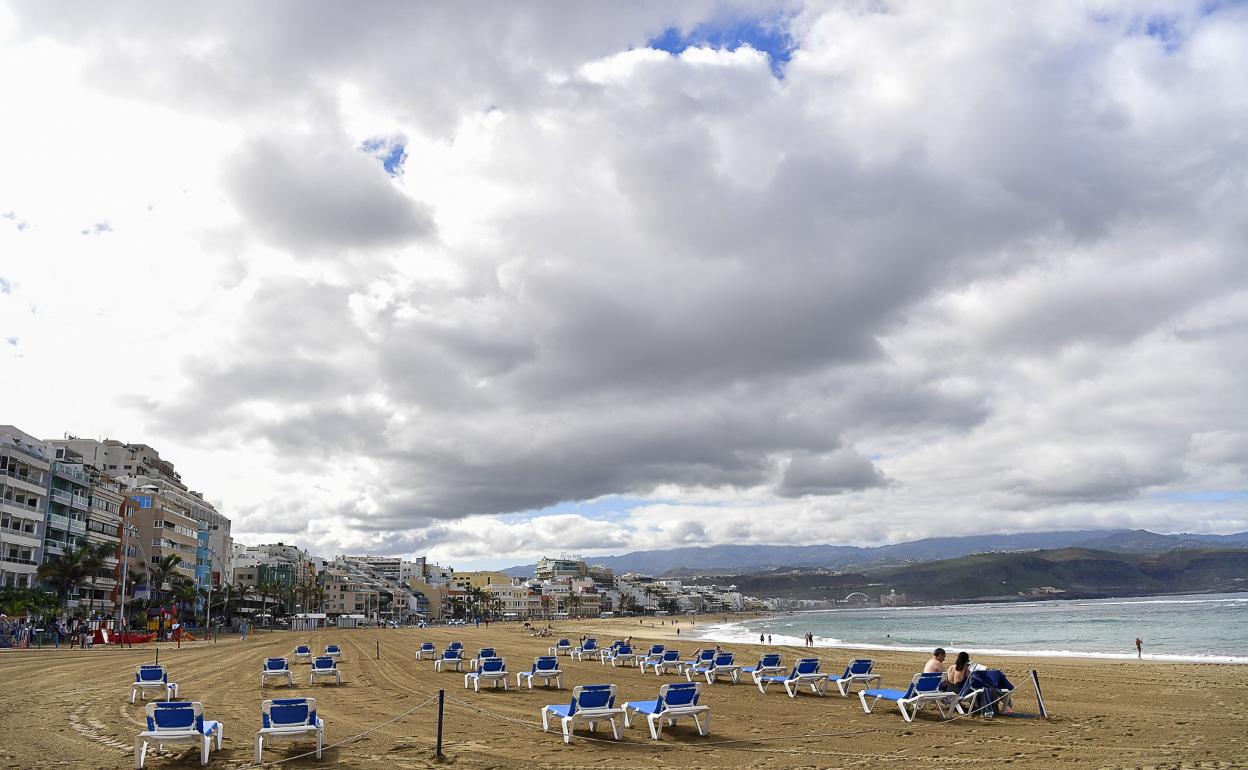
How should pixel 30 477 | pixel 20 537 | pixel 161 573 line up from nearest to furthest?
1. pixel 20 537
2. pixel 30 477
3. pixel 161 573

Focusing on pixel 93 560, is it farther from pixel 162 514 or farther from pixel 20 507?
pixel 162 514

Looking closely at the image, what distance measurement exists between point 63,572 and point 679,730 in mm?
57867

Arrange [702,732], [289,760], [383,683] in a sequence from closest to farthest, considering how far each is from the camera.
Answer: [289,760]
[702,732]
[383,683]

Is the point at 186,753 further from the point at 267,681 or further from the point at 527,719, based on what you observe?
the point at 267,681

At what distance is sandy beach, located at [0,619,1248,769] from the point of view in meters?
10.8

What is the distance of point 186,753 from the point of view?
11.3m

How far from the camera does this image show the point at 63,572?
185 ft

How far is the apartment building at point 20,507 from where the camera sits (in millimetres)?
54062

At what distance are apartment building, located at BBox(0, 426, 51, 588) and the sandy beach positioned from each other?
3933cm

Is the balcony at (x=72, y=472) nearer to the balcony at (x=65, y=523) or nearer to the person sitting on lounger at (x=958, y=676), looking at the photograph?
the balcony at (x=65, y=523)

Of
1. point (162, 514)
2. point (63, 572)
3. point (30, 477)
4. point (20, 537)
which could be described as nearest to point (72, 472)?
point (30, 477)

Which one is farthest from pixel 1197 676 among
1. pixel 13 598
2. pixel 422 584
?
pixel 422 584

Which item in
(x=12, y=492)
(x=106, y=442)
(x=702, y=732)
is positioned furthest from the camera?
(x=106, y=442)

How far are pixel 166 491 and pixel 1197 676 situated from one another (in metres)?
86.6
